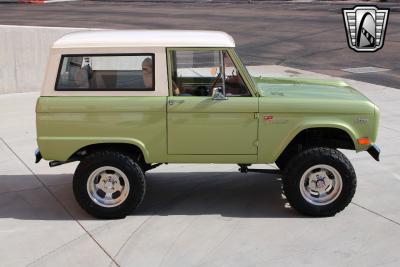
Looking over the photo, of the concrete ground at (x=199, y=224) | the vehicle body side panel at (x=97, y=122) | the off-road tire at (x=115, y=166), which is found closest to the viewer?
the concrete ground at (x=199, y=224)

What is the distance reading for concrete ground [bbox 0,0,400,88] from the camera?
1827 centimetres

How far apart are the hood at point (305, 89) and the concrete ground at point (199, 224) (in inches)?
50.1

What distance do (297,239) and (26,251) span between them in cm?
262

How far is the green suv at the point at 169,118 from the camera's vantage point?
20.2 ft

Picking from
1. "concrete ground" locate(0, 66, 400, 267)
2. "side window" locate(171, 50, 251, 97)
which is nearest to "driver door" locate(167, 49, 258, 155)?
"side window" locate(171, 50, 251, 97)

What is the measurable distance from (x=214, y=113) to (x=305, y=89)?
1213mm

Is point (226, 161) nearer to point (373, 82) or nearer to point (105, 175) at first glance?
point (105, 175)

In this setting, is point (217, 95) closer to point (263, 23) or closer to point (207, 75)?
point (207, 75)

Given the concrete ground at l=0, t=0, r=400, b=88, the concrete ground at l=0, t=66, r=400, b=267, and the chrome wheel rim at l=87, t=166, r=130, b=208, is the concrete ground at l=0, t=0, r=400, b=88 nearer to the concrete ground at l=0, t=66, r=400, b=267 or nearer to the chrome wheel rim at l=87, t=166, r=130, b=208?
the concrete ground at l=0, t=66, r=400, b=267

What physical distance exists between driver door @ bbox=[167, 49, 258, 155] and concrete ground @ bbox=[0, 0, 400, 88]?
9168mm

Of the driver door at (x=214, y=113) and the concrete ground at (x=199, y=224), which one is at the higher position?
the driver door at (x=214, y=113)

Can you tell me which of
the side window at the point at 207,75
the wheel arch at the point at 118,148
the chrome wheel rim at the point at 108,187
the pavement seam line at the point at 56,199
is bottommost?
the pavement seam line at the point at 56,199

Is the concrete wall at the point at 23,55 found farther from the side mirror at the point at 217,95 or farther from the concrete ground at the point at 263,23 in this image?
the side mirror at the point at 217,95

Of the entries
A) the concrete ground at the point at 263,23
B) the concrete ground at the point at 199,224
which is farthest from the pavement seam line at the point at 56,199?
the concrete ground at the point at 263,23
